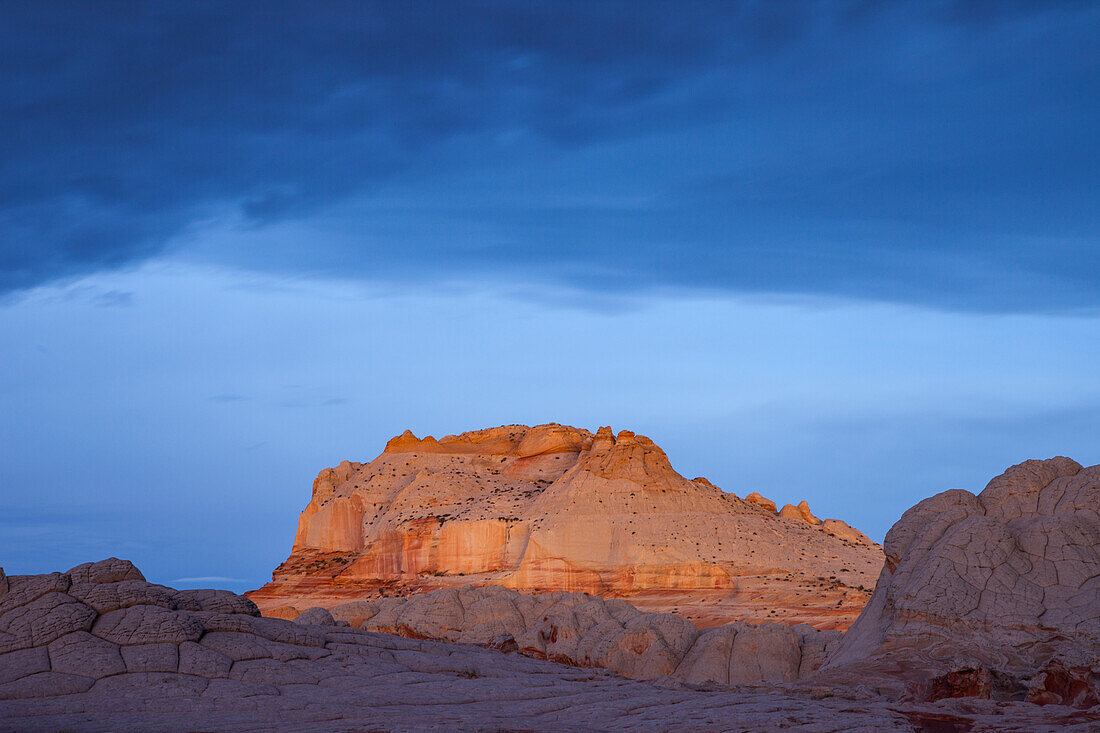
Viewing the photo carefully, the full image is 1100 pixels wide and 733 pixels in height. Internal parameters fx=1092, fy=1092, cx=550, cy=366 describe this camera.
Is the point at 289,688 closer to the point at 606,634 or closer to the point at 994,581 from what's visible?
the point at 994,581

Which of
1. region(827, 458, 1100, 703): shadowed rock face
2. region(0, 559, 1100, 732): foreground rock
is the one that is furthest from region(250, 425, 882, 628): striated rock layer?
region(0, 559, 1100, 732): foreground rock

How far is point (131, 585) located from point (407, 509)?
60444mm

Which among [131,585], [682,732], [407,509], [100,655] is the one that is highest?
[407,509]

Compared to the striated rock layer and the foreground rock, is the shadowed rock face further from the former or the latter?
the striated rock layer

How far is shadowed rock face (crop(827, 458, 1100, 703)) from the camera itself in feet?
77.5

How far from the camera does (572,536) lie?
71250 mm

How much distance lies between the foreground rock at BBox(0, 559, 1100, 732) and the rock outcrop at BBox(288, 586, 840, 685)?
6500 mm

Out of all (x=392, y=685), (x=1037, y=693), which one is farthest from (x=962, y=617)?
(x=392, y=685)

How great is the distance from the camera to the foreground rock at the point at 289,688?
17.1 m

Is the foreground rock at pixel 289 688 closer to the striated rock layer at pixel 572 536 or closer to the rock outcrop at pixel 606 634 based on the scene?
the rock outcrop at pixel 606 634

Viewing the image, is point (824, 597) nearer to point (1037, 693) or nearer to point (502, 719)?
point (1037, 693)

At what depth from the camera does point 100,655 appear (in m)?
20.9

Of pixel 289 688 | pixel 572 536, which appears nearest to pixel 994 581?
pixel 289 688

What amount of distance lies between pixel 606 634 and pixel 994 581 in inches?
529
